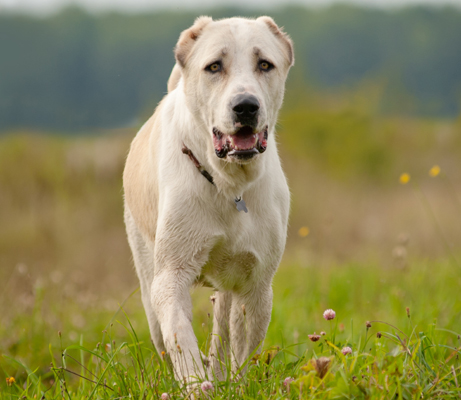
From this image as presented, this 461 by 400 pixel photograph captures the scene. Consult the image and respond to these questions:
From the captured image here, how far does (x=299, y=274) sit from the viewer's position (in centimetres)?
860

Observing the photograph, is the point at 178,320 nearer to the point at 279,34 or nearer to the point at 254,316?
the point at 254,316

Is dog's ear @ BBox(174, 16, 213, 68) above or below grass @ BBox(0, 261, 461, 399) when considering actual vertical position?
above

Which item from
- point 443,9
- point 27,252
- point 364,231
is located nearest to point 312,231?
point 364,231

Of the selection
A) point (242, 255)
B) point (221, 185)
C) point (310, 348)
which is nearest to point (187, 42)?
point (221, 185)

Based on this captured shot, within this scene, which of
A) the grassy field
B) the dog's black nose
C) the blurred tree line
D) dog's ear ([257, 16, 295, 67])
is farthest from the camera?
the blurred tree line

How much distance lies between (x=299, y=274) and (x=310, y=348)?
366cm

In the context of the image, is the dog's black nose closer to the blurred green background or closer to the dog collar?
the dog collar

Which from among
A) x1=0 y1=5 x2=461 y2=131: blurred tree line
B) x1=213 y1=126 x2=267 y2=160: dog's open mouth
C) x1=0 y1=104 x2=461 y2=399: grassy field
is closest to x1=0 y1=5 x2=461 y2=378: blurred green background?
x1=0 y1=104 x2=461 y2=399: grassy field

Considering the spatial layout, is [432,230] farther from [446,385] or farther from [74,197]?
[446,385]

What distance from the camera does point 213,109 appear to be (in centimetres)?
334

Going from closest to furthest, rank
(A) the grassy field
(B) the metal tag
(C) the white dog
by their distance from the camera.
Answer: (A) the grassy field, (C) the white dog, (B) the metal tag

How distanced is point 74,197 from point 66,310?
37.7ft

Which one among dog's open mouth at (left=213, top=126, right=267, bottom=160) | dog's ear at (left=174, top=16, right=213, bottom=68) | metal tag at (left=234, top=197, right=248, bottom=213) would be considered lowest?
metal tag at (left=234, top=197, right=248, bottom=213)

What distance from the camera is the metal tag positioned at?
3.49m
